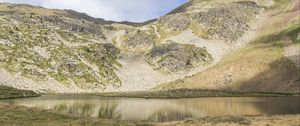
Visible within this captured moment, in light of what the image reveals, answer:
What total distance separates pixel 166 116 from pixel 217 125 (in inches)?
767

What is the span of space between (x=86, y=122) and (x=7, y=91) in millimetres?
94437

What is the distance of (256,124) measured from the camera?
7175cm

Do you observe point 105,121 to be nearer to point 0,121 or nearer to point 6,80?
point 0,121

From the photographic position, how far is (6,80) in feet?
647

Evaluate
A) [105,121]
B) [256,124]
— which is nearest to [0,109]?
[105,121]

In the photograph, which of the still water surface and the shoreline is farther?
the still water surface

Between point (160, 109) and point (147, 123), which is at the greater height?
point (147, 123)

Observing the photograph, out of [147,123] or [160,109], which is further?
[160,109]

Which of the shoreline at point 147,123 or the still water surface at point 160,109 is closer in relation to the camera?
the shoreline at point 147,123

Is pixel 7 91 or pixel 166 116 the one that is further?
pixel 7 91

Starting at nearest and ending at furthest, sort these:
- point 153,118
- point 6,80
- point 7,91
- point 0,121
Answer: point 0,121
point 153,118
point 7,91
point 6,80

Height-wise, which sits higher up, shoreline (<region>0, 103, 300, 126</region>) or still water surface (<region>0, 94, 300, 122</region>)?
shoreline (<region>0, 103, 300, 126</region>)

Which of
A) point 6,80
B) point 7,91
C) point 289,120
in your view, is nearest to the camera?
point 289,120

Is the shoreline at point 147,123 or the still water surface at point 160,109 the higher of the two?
the shoreline at point 147,123
